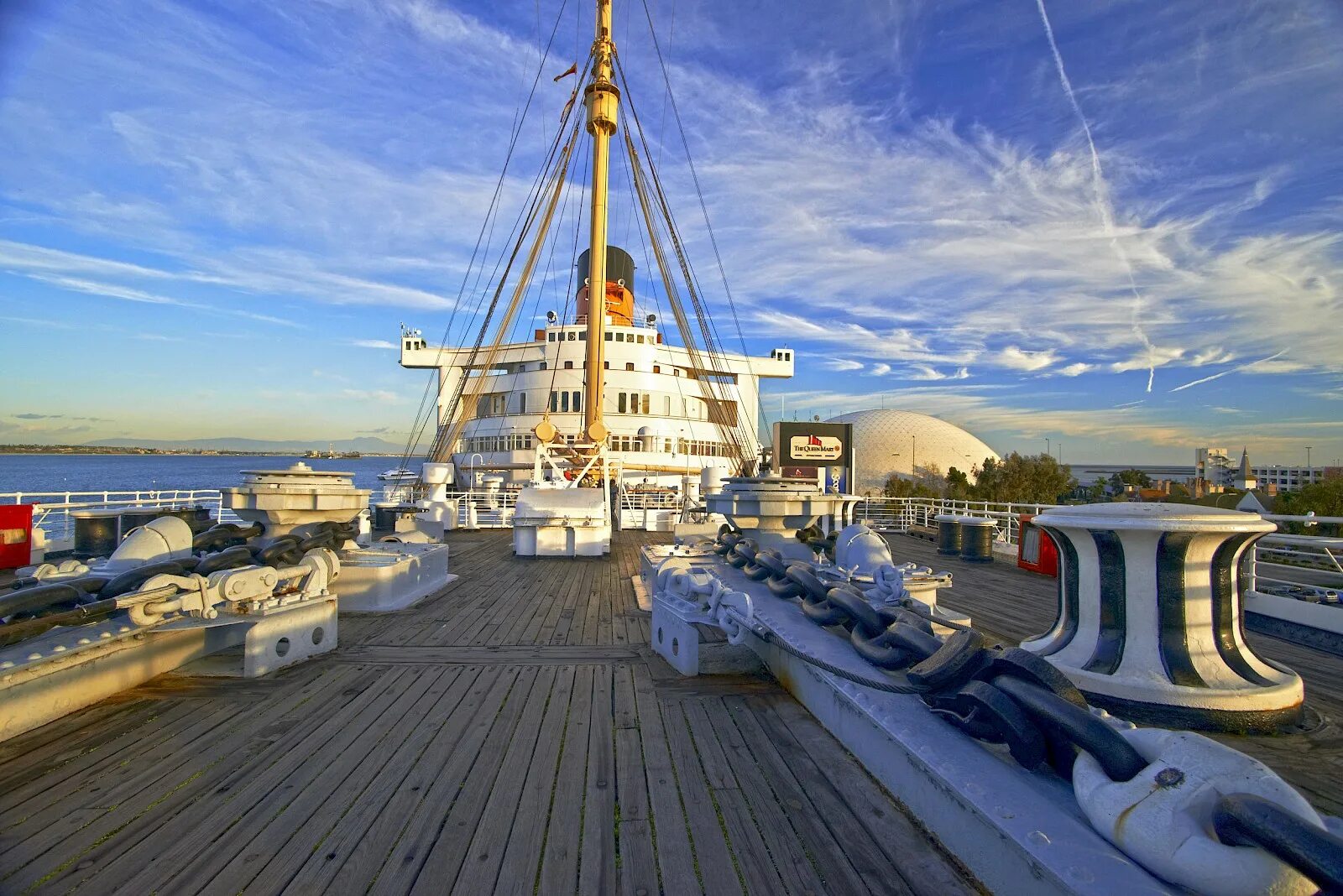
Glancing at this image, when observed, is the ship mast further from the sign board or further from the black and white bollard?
the black and white bollard

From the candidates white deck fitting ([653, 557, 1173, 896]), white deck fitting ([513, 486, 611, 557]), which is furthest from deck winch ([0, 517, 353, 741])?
white deck fitting ([513, 486, 611, 557])

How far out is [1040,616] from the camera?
577 centimetres

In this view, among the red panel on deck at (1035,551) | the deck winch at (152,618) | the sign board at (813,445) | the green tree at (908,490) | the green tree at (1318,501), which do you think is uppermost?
the sign board at (813,445)

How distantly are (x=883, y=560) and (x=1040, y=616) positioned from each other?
2.14 metres

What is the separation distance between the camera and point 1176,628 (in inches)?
112

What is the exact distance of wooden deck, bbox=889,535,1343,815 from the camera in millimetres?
2406

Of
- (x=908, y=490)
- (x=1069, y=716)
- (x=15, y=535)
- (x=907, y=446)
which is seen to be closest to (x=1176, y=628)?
(x=1069, y=716)

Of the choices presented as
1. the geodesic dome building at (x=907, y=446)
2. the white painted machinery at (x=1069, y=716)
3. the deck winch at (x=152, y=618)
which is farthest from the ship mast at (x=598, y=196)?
the geodesic dome building at (x=907, y=446)

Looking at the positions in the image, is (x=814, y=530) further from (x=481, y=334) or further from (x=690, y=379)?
(x=690, y=379)

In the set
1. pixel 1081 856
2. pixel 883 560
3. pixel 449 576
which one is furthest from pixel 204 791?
pixel 449 576

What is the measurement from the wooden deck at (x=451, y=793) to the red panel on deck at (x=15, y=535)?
21.1 feet

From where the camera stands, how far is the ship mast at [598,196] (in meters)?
13.7

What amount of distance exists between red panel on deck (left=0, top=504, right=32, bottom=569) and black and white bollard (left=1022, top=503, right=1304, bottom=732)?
10.5 metres

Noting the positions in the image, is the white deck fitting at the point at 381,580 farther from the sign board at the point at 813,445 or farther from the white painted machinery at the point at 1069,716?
the sign board at the point at 813,445
